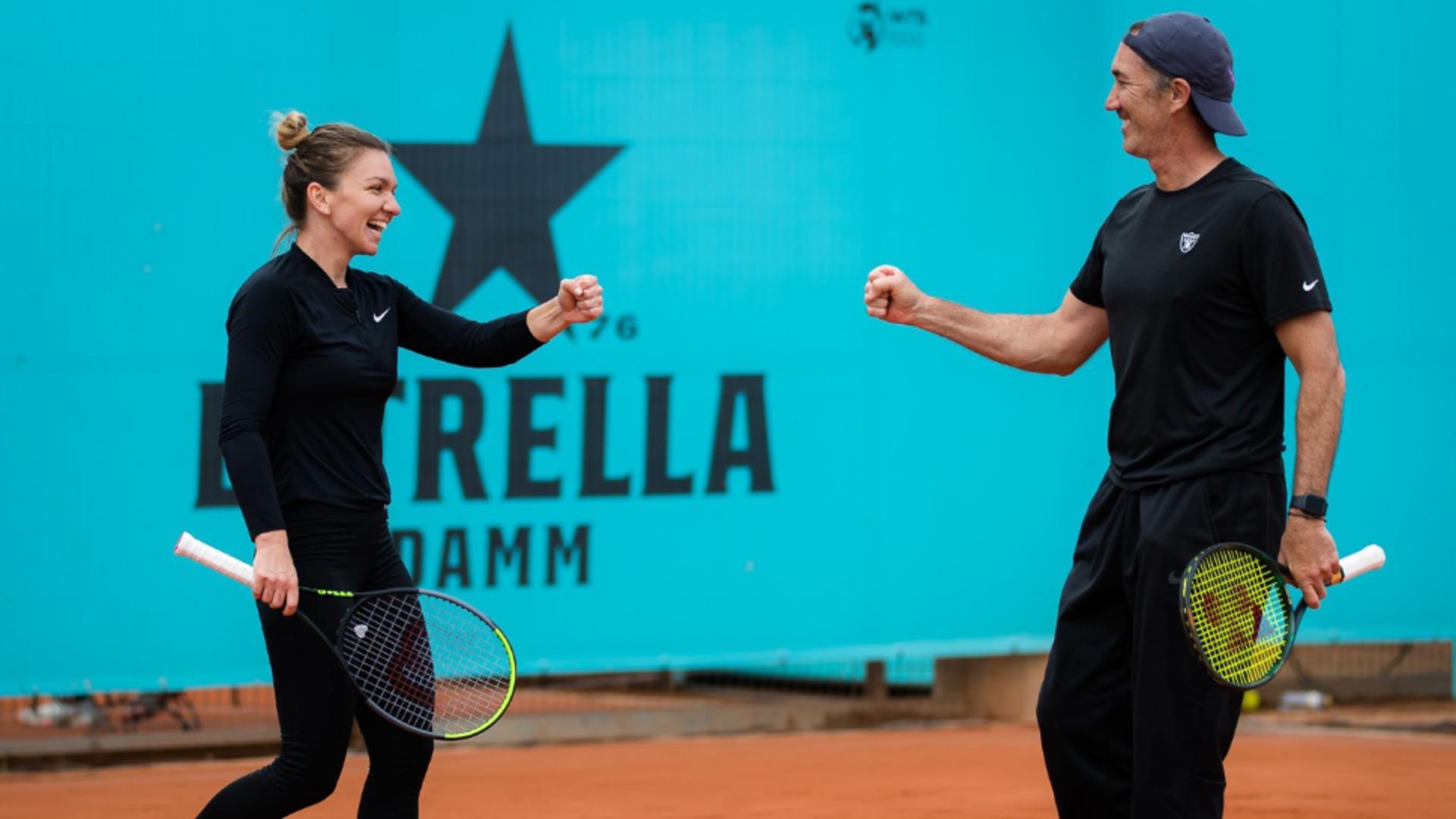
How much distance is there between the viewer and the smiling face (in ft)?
11.5

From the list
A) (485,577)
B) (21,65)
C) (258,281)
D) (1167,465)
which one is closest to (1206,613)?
(1167,465)

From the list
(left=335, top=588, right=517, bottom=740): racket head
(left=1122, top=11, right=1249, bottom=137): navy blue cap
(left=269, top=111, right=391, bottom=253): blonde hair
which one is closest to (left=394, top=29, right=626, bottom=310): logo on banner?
(left=269, top=111, right=391, bottom=253): blonde hair

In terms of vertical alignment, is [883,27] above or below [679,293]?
above

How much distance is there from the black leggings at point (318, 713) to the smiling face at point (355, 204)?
21.3 inches

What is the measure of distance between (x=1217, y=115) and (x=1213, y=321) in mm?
393

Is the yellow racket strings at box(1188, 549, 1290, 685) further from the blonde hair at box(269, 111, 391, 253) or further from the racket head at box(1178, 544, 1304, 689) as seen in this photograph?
the blonde hair at box(269, 111, 391, 253)

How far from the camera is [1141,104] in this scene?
332cm

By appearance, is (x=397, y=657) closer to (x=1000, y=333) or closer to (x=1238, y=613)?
(x=1000, y=333)

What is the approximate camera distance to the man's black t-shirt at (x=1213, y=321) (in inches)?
124

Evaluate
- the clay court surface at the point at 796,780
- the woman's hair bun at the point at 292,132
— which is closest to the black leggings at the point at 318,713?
the woman's hair bun at the point at 292,132

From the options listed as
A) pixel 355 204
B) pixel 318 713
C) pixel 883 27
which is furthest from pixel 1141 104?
pixel 883 27

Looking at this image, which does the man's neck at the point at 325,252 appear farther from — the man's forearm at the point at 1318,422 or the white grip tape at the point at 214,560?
the man's forearm at the point at 1318,422

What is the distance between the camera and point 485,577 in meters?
6.30

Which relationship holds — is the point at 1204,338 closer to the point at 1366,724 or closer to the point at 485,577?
the point at 485,577
